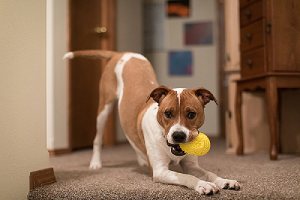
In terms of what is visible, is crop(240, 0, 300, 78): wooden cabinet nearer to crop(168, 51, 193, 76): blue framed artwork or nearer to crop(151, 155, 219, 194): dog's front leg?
crop(151, 155, 219, 194): dog's front leg

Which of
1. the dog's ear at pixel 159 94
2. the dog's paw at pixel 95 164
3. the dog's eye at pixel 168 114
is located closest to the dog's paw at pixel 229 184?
the dog's eye at pixel 168 114

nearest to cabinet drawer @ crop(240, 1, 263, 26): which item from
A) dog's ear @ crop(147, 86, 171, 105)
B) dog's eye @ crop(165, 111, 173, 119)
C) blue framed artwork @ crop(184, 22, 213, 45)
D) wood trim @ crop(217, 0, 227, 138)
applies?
dog's ear @ crop(147, 86, 171, 105)

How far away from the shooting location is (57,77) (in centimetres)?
393

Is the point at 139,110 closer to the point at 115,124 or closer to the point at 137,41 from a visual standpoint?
the point at 115,124

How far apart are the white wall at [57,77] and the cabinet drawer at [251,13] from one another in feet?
5.84

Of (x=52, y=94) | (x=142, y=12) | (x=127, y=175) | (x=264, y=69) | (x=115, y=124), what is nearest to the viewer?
(x=127, y=175)

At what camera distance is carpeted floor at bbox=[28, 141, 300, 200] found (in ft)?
5.98

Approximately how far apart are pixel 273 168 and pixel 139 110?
92 cm

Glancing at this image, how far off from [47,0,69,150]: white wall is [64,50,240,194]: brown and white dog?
100 cm

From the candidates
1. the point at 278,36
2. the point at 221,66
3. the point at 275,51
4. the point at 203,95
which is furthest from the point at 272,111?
the point at 221,66

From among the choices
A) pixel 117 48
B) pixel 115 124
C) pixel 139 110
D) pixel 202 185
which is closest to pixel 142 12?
pixel 117 48

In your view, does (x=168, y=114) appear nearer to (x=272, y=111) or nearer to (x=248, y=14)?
(x=272, y=111)

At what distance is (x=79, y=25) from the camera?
4.45 meters

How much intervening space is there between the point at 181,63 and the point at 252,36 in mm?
3344
